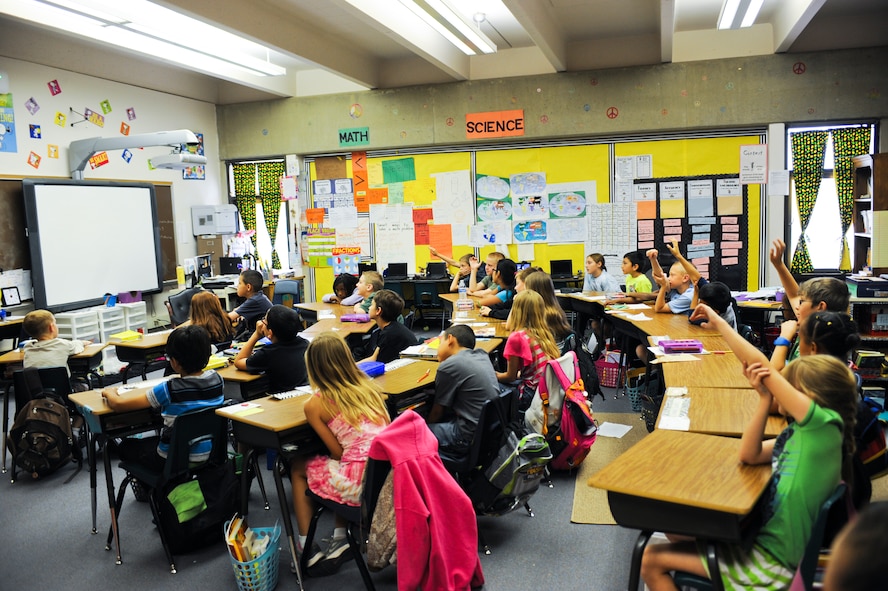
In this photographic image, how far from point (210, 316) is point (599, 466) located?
3.19 metres

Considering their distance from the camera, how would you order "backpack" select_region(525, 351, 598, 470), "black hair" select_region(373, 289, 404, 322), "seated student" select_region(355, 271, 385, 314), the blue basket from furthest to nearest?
"seated student" select_region(355, 271, 385, 314), "black hair" select_region(373, 289, 404, 322), "backpack" select_region(525, 351, 598, 470), the blue basket

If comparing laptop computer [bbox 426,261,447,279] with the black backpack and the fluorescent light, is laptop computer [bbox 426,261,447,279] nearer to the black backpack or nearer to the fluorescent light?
the fluorescent light

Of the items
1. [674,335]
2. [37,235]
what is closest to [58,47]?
[37,235]

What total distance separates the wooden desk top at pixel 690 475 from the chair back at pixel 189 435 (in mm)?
2033

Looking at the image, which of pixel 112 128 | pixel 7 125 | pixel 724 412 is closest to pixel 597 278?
pixel 724 412

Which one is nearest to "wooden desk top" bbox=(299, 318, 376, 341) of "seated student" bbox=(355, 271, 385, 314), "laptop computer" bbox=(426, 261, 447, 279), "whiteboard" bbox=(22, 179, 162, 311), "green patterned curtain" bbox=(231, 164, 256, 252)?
"seated student" bbox=(355, 271, 385, 314)

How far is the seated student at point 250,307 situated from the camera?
610 centimetres

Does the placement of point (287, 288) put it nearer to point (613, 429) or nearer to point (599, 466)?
point (613, 429)

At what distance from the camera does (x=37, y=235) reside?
7.30 metres

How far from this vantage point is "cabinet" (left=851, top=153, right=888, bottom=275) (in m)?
6.61

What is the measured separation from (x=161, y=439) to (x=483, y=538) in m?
1.71

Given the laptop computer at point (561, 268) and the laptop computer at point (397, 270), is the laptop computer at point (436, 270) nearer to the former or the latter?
the laptop computer at point (397, 270)

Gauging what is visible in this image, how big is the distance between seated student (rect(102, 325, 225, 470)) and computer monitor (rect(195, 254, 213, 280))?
579 cm

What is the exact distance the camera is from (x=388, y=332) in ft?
16.1
